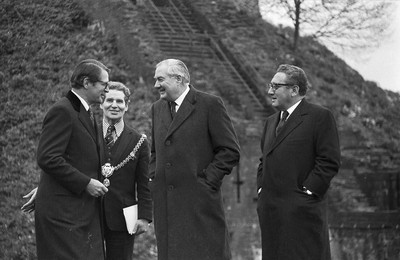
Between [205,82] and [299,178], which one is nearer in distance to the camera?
[299,178]

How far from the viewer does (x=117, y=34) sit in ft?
64.6

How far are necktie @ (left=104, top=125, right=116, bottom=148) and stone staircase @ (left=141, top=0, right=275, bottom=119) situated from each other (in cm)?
1008

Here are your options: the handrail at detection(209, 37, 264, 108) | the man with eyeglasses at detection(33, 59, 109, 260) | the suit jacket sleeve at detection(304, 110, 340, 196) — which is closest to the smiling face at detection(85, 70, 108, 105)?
the man with eyeglasses at detection(33, 59, 109, 260)

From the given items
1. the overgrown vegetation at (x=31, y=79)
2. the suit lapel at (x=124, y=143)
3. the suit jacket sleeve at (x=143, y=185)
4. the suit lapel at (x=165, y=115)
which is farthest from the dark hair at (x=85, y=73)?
the overgrown vegetation at (x=31, y=79)

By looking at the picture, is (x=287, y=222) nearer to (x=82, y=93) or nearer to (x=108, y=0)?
(x=82, y=93)

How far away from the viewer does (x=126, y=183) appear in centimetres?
962

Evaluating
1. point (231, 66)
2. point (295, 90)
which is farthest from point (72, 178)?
point (231, 66)

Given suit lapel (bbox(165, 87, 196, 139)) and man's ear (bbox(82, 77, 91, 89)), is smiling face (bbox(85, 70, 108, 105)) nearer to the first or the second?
man's ear (bbox(82, 77, 91, 89))

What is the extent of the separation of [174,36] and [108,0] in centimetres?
159

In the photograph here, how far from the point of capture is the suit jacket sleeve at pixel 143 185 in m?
9.60

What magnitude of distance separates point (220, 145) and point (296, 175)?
2.66 ft

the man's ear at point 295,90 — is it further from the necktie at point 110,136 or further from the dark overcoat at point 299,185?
the necktie at point 110,136

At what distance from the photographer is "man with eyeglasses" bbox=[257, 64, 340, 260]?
9.28 m

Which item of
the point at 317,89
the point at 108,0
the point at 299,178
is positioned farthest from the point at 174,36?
the point at 299,178
